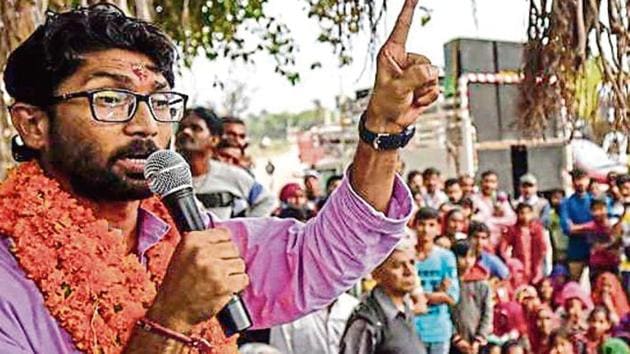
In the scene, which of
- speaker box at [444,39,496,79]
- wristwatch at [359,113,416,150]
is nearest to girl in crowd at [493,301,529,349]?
wristwatch at [359,113,416,150]

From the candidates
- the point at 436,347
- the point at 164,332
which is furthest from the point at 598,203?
the point at 164,332

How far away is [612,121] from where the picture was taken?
2.53 meters

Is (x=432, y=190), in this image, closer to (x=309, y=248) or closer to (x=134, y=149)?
(x=309, y=248)

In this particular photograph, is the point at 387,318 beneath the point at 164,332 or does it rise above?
beneath

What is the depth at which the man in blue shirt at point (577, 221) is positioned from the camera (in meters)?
8.10

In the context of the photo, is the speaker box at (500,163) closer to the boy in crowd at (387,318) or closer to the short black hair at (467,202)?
the short black hair at (467,202)

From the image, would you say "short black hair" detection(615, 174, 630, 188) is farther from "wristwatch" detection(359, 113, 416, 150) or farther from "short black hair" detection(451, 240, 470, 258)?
"wristwatch" detection(359, 113, 416, 150)

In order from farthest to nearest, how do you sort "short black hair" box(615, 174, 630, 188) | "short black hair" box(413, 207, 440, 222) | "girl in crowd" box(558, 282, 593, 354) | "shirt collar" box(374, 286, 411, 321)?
"short black hair" box(615, 174, 630, 188), "short black hair" box(413, 207, 440, 222), "girl in crowd" box(558, 282, 593, 354), "shirt collar" box(374, 286, 411, 321)

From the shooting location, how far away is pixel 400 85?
5.83 ft

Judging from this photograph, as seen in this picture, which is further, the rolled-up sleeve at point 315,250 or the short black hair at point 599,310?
the short black hair at point 599,310

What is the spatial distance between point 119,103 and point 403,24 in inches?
19.9

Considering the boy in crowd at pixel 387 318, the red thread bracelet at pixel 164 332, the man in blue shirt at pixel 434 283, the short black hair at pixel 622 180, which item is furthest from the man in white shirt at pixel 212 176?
the short black hair at pixel 622 180

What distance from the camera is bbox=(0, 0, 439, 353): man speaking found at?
1.67 metres

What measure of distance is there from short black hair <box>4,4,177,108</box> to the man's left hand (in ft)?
1.20
